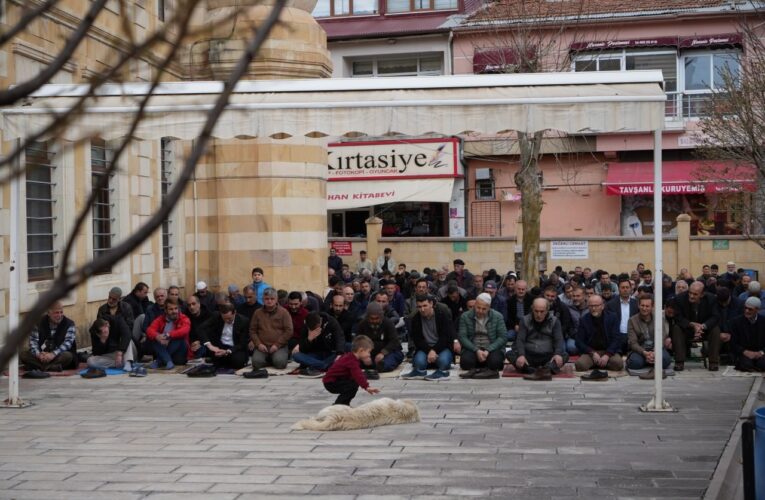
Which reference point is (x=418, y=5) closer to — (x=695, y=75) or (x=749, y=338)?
(x=695, y=75)

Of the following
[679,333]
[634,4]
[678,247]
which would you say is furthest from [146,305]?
[634,4]

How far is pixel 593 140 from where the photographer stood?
35.7 metres

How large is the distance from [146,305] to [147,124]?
6.37 meters

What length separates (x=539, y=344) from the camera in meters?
15.0

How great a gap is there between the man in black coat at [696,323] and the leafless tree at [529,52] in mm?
5330

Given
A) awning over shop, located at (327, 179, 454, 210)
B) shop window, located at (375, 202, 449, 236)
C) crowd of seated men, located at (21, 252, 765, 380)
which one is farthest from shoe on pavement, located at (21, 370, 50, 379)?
shop window, located at (375, 202, 449, 236)

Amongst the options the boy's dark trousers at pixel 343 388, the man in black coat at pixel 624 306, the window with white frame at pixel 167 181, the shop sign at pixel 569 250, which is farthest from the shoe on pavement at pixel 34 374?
the shop sign at pixel 569 250

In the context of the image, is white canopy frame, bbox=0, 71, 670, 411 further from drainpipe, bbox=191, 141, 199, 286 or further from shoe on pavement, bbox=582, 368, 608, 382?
drainpipe, bbox=191, 141, 199, 286

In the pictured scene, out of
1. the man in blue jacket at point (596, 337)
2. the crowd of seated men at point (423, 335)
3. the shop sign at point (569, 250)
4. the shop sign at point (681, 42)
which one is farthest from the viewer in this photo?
the shop sign at point (681, 42)

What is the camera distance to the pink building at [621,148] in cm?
3472

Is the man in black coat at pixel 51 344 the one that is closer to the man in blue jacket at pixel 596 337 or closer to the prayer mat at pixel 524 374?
the prayer mat at pixel 524 374

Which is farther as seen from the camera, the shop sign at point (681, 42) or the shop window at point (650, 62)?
the shop window at point (650, 62)

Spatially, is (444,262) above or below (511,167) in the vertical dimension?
below

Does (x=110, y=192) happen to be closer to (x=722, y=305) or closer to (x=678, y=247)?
(x=722, y=305)
